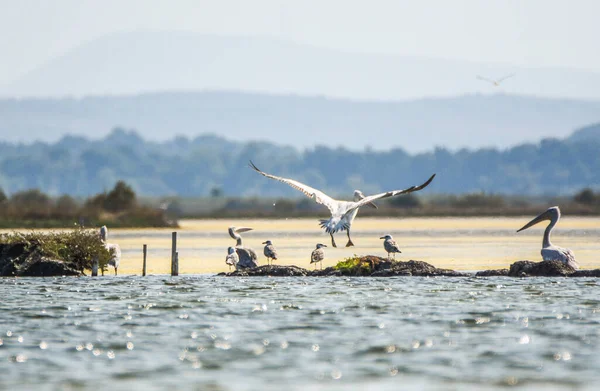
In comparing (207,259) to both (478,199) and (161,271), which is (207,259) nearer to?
(161,271)

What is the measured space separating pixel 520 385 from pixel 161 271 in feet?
58.1

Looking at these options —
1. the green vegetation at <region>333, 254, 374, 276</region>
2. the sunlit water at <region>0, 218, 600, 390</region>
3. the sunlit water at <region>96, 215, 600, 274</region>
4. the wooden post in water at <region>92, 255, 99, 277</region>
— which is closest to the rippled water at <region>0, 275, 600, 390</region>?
the sunlit water at <region>0, 218, 600, 390</region>

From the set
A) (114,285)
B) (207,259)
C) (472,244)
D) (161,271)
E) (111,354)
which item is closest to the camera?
(111,354)

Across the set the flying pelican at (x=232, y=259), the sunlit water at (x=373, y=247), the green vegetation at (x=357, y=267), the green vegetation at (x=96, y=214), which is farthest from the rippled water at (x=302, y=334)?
the green vegetation at (x=96, y=214)

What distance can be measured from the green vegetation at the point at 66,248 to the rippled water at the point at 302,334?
224 cm

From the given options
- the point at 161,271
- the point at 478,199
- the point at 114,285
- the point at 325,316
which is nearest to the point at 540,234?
the point at 161,271

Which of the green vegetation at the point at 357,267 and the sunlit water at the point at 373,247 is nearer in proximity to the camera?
the green vegetation at the point at 357,267

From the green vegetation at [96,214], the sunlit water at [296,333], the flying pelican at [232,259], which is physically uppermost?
the green vegetation at [96,214]

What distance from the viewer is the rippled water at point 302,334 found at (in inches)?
622

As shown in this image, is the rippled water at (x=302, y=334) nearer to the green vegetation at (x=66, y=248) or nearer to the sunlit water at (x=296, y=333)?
the sunlit water at (x=296, y=333)

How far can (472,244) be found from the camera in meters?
44.4

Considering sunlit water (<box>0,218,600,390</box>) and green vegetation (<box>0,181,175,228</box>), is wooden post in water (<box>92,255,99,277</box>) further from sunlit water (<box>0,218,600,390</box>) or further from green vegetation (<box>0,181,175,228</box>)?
green vegetation (<box>0,181,175,228</box>)

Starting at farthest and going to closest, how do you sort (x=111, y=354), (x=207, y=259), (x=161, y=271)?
(x=207, y=259) < (x=161, y=271) < (x=111, y=354)

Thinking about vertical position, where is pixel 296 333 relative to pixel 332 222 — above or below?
below
